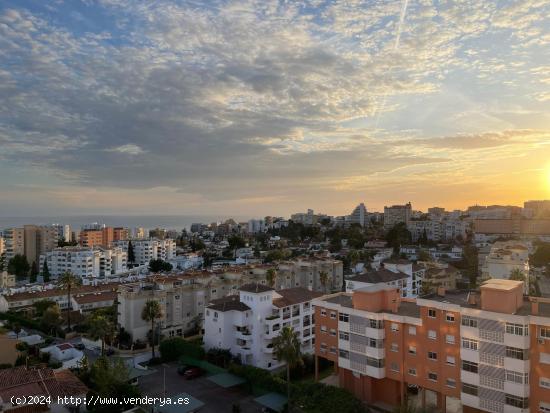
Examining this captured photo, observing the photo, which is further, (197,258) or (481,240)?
(481,240)

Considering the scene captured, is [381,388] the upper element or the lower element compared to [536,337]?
lower

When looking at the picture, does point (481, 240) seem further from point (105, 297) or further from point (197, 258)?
point (105, 297)

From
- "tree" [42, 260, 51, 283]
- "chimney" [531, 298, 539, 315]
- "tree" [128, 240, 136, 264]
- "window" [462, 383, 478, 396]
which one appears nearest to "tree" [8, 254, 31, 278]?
"tree" [42, 260, 51, 283]

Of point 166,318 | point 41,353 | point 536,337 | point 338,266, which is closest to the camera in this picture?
point 536,337

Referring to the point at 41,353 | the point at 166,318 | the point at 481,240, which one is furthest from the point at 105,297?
the point at 481,240

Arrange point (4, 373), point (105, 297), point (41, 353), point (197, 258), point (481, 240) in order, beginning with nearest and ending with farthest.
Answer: point (4, 373) < point (41, 353) < point (105, 297) < point (197, 258) < point (481, 240)

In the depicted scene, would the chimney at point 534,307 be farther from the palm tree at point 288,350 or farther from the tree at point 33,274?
the tree at point 33,274

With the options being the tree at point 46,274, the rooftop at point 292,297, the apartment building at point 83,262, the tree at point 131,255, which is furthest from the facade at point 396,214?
the rooftop at point 292,297
